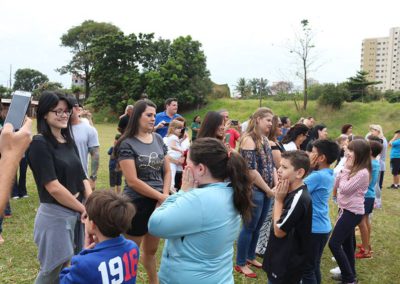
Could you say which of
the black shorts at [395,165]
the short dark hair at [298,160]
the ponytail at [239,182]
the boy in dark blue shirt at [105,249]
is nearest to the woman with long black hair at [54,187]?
the boy in dark blue shirt at [105,249]

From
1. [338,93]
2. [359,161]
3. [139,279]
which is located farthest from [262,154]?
[338,93]

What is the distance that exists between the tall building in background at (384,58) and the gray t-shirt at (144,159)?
313 ft

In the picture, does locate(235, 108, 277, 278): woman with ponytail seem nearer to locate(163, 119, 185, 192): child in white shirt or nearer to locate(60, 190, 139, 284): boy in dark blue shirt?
locate(60, 190, 139, 284): boy in dark blue shirt

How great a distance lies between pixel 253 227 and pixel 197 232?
236 centimetres

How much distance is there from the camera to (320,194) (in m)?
3.28

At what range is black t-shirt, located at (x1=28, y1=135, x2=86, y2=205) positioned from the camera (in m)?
2.41

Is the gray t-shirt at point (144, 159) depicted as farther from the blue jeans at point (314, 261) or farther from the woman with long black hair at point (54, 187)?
the blue jeans at point (314, 261)

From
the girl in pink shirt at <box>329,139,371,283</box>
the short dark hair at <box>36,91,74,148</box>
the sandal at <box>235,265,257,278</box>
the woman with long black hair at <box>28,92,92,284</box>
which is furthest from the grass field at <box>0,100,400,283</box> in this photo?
the short dark hair at <box>36,91,74,148</box>

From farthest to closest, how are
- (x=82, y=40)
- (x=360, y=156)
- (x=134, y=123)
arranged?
(x=82, y=40) < (x=360, y=156) < (x=134, y=123)

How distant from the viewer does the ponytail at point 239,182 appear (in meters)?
1.91

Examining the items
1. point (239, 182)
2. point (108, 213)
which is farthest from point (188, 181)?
point (108, 213)

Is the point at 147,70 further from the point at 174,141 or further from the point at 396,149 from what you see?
the point at 174,141

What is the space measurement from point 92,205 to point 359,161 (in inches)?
120

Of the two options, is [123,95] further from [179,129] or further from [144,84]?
[179,129]
